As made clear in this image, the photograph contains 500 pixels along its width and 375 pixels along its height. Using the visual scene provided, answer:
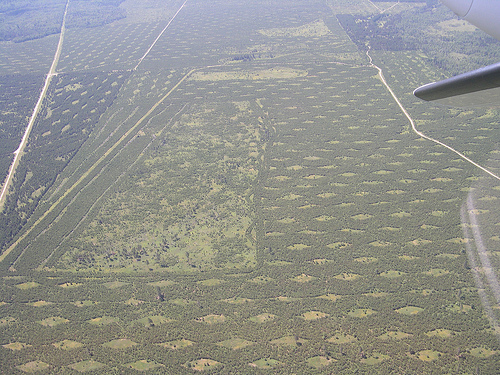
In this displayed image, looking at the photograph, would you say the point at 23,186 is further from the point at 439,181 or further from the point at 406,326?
the point at 439,181

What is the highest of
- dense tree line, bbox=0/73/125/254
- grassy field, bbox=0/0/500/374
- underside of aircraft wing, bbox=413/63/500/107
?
underside of aircraft wing, bbox=413/63/500/107

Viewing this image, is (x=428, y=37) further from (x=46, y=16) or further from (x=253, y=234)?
(x=46, y=16)

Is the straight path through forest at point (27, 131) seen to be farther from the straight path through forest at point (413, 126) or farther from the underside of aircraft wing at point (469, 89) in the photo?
A: the straight path through forest at point (413, 126)

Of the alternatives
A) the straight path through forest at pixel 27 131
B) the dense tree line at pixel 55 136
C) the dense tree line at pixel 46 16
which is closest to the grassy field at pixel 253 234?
Answer: the dense tree line at pixel 55 136

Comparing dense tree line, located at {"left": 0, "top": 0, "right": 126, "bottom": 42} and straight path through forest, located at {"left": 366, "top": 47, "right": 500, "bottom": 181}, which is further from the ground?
dense tree line, located at {"left": 0, "top": 0, "right": 126, "bottom": 42}

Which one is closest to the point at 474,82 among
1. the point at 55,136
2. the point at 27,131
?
the point at 55,136

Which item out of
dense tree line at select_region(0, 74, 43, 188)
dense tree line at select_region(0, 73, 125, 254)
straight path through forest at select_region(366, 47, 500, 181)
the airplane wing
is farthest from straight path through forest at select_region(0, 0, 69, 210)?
straight path through forest at select_region(366, 47, 500, 181)

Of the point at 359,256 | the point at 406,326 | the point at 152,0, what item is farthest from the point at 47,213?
the point at 152,0

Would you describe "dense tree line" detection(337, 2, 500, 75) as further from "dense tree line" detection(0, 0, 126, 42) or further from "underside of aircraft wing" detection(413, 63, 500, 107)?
"underside of aircraft wing" detection(413, 63, 500, 107)
